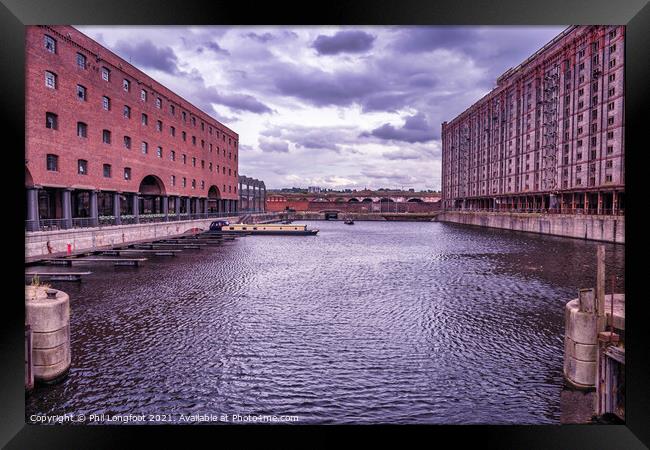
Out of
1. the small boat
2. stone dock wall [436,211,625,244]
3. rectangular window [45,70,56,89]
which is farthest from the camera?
the small boat

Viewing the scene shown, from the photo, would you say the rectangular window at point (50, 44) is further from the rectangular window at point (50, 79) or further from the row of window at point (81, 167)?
the row of window at point (81, 167)

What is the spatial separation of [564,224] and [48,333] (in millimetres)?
68827

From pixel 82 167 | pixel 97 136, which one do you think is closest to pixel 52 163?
pixel 82 167

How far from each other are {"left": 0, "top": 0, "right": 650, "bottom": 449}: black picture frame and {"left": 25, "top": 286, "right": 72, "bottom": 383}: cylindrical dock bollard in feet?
10.4

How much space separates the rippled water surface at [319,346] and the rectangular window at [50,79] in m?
18.1

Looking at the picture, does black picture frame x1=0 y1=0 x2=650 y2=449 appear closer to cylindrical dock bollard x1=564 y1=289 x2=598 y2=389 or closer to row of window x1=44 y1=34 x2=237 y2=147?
cylindrical dock bollard x1=564 y1=289 x2=598 y2=389

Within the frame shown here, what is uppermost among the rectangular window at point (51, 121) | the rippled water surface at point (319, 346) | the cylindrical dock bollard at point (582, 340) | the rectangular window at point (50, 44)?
the rectangular window at point (50, 44)

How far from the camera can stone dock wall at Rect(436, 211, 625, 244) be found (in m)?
50.2

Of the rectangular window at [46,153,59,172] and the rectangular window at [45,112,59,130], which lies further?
the rectangular window at [46,153,59,172]

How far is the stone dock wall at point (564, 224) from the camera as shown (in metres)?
50.2

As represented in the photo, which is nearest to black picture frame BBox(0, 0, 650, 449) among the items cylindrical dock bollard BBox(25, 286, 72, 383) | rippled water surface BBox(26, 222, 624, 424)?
rippled water surface BBox(26, 222, 624, 424)
